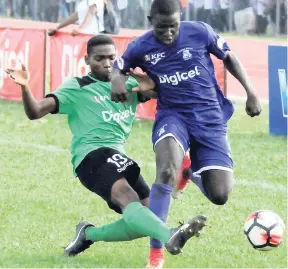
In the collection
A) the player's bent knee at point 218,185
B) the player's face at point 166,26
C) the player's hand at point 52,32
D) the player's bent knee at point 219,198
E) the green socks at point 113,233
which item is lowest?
the player's hand at point 52,32

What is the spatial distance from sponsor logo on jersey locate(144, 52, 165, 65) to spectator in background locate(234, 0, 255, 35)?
76.4ft

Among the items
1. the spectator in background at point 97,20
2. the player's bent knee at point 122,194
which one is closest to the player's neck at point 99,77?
the player's bent knee at point 122,194

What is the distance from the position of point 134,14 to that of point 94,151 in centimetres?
2436

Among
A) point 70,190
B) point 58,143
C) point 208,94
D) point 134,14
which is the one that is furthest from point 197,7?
point 208,94

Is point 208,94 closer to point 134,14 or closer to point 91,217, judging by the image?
point 91,217

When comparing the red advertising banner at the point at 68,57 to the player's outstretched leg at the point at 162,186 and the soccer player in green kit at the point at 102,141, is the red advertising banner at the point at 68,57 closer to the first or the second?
the soccer player in green kit at the point at 102,141

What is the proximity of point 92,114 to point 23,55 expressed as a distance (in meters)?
9.84

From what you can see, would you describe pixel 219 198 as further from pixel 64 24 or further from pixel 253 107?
pixel 64 24

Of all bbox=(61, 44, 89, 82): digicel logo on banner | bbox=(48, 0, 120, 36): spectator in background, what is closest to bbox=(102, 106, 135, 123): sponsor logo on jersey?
bbox=(61, 44, 89, 82): digicel logo on banner

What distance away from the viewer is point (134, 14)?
104ft

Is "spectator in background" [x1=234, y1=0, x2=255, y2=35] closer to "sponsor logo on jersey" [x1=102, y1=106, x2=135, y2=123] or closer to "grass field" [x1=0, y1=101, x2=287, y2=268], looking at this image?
"grass field" [x1=0, y1=101, x2=287, y2=268]

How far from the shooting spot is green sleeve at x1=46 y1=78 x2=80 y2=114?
7855 mm

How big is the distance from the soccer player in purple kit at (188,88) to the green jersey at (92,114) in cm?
29

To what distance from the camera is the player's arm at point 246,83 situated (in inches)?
302
